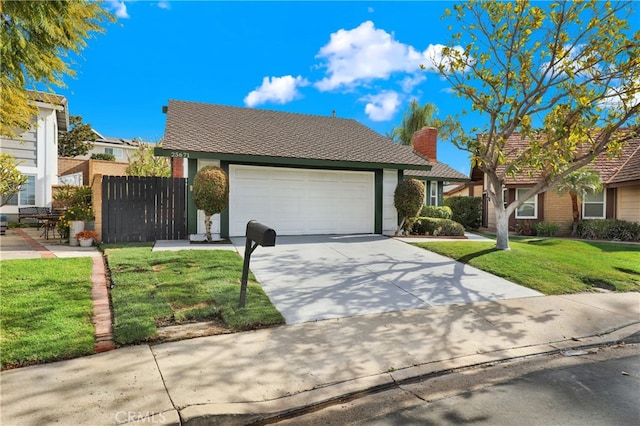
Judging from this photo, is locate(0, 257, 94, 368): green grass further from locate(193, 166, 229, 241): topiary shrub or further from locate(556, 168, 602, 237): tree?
locate(556, 168, 602, 237): tree

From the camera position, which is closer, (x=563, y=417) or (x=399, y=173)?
(x=563, y=417)

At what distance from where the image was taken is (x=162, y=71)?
46.6 ft

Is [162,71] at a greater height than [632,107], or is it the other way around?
[162,71]

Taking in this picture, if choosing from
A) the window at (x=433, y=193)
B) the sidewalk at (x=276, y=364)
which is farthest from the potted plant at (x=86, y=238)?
the window at (x=433, y=193)

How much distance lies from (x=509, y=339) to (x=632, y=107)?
7.79 metres

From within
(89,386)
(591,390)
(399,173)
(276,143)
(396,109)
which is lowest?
(591,390)

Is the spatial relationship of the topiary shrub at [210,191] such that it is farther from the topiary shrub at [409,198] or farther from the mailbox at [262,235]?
the topiary shrub at [409,198]

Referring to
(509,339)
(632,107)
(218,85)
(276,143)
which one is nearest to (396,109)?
(218,85)

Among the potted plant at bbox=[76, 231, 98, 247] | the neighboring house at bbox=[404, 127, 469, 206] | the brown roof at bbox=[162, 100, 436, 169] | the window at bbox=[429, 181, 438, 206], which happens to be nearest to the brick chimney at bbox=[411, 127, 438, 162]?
the neighboring house at bbox=[404, 127, 469, 206]

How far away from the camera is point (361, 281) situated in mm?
7152

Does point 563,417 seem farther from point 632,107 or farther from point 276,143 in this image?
point 276,143

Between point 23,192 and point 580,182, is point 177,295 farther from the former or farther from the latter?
point 23,192

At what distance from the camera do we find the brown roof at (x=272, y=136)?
11586 mm

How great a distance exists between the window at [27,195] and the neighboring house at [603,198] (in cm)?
2362
